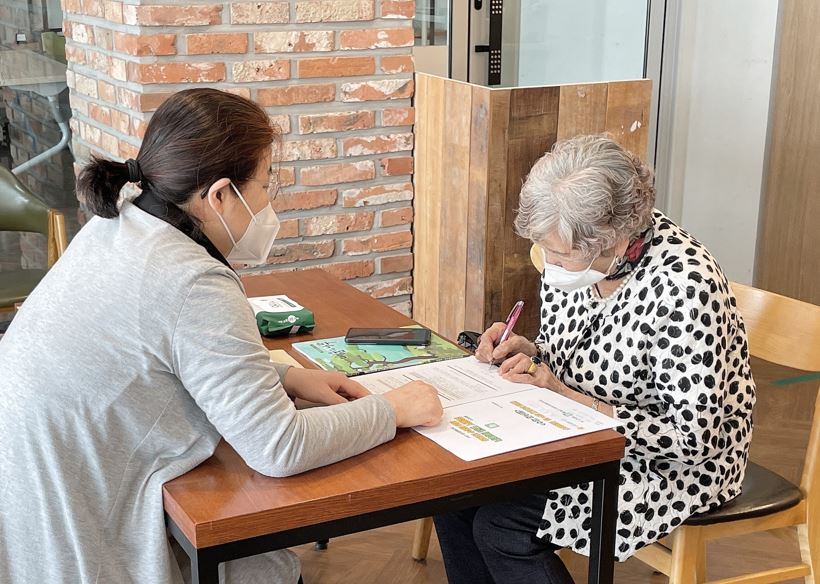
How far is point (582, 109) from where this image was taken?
2.82 m

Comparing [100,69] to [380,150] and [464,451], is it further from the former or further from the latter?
[464,451]

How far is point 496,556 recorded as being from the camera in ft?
6.06

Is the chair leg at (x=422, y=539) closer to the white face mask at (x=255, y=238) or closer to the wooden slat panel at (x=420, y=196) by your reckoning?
the wooden slat panel at (x=420, y=196)

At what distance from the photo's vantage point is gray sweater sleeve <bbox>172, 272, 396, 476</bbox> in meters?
1.36

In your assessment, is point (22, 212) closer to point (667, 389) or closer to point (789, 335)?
point (667, 389)

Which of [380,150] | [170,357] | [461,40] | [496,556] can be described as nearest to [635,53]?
[461,40]

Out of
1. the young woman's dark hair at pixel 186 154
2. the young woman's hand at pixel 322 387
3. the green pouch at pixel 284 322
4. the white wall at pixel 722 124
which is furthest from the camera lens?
the white wall at pixel 722 124

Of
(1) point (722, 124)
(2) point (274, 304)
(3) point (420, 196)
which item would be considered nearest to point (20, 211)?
(3) point (420, 196)

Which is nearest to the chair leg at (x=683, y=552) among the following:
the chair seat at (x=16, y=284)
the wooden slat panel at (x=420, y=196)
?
the wooden slat panel at (x=420, y=196)

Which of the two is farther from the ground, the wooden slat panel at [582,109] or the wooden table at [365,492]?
the wooden slat panel at [582,109]

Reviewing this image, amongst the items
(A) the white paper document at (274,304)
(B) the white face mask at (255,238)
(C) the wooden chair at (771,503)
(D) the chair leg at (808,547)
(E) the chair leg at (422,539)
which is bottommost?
(E) the chair leg at (422,539)

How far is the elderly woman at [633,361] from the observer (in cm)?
172

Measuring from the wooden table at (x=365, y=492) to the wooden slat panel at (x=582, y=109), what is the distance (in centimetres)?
144

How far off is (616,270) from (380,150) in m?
1.44
